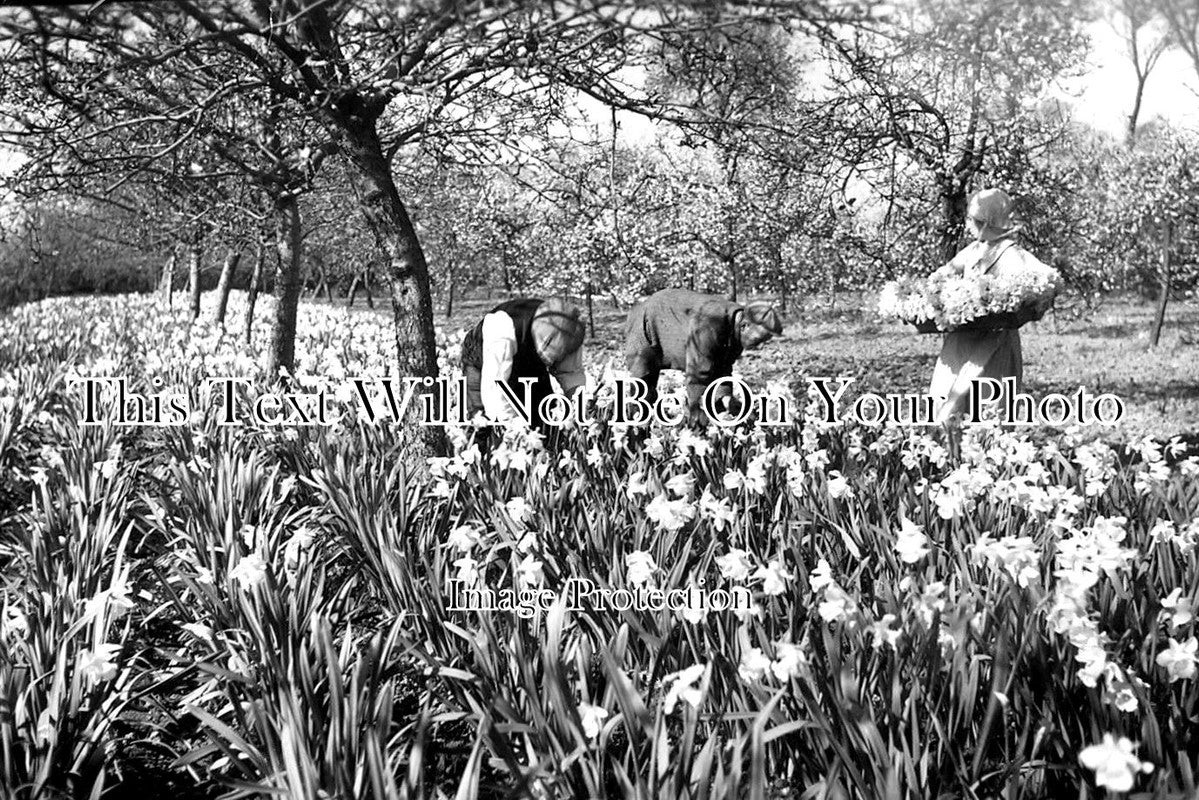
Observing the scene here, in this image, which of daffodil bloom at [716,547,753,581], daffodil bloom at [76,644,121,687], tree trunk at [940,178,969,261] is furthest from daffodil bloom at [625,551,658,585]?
tree trunk at [940,178,969,261]

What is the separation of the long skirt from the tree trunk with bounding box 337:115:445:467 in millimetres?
2135

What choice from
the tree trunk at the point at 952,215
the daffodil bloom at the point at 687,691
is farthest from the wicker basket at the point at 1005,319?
the daffodil bloom at the point at 687,691

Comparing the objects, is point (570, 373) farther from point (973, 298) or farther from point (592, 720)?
point (592, 720)

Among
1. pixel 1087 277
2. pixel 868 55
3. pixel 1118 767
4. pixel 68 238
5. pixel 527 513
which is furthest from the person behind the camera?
pixel 68 238

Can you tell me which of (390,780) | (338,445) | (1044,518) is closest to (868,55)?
(1044,518)

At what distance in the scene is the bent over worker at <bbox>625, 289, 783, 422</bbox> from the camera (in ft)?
13.1

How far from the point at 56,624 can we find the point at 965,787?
2045 mm

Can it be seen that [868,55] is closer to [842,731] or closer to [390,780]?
[842,731]

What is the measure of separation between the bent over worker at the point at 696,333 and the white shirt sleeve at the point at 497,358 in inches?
31.4

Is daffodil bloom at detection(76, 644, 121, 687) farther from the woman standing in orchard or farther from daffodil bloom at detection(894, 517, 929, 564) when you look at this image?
the woman standing in orchard

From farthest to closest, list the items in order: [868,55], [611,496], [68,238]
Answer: [68,238] < [611,496] < [868,55]

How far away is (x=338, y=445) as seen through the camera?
12.8ft

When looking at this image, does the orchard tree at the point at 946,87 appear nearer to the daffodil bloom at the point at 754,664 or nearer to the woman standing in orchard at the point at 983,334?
the woman standing in orchard at the point at 983,334

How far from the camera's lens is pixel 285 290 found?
686 centimetres
